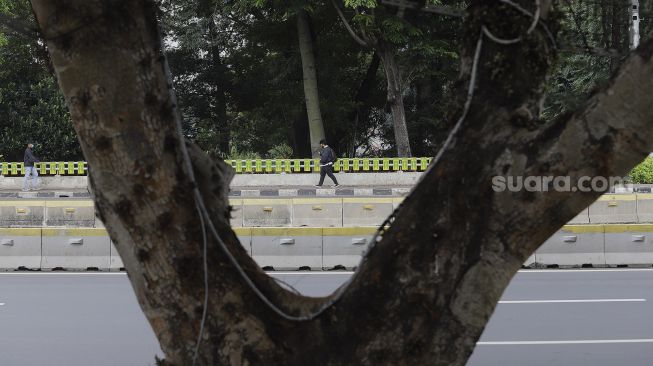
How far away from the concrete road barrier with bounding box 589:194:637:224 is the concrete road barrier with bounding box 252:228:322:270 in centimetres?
757

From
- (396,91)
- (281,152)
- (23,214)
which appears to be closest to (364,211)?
(23,214)

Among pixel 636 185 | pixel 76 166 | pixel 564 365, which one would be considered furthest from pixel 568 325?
pixel 76 166

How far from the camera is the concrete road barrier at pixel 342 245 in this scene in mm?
14844

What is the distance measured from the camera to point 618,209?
1916 centimetres

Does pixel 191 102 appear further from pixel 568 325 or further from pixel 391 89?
pixel 568 325

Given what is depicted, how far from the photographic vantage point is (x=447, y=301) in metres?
2.72

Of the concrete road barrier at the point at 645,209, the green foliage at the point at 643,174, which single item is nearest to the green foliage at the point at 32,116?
the green foliage at the point at 643,174

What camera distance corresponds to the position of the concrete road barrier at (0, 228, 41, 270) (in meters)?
15.3

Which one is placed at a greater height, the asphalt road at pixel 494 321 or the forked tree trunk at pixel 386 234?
the forked tree trunk at pixel 386 234

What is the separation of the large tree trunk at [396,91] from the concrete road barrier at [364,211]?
15.5 meters

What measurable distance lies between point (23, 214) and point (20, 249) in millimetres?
5001

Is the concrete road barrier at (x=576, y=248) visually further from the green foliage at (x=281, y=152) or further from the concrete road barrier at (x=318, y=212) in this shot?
the green foliage at (x=281, y=152)

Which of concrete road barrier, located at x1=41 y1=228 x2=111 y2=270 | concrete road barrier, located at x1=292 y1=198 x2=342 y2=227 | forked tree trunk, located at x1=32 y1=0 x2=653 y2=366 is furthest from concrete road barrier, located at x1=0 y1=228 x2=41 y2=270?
forked tree trunk, located at x1=32 y1=0 x2=653 y2=366

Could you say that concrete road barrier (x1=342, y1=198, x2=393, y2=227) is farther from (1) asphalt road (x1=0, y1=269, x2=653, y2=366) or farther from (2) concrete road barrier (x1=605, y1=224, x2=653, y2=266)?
(2) concrete road barrier (x1=605, y1=224, x2=653, y2=266)
